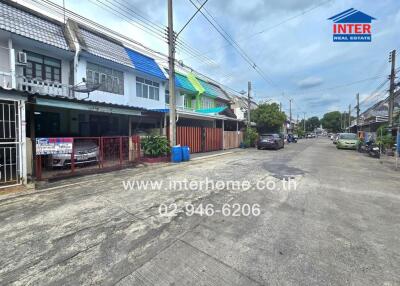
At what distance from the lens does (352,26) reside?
11836mm

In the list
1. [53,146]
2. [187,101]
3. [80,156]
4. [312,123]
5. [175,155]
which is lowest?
[175,155]

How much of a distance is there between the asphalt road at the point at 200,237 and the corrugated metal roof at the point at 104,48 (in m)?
10.2

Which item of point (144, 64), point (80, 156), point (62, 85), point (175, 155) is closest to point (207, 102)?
point (144, 64)

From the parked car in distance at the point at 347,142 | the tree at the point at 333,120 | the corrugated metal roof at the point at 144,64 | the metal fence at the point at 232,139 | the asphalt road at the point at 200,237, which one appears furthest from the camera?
the tree at the point at 333,120

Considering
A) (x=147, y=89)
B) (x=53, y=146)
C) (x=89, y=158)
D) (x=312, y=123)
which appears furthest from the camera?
(x=312, y=123)

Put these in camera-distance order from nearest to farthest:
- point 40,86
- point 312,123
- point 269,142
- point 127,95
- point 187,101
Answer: point 40,86 → point 127,95 → point 269,142 → point 187,101 → point 312,123

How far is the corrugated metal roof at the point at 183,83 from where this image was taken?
20753 mm

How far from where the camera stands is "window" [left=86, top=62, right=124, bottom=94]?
43.8 ft

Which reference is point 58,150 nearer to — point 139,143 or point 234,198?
point 139,143

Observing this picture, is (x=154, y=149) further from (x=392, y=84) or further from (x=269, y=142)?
(x=392, y=84)

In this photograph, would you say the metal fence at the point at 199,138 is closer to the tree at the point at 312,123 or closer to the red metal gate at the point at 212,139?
the red metal gate at the point at 212,139

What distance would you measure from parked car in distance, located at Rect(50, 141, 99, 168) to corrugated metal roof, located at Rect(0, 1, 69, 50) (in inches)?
242

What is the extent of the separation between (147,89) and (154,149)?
774cm

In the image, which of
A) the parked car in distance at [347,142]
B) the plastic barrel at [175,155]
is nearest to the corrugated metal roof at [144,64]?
the plastic barrel at [175,155]
